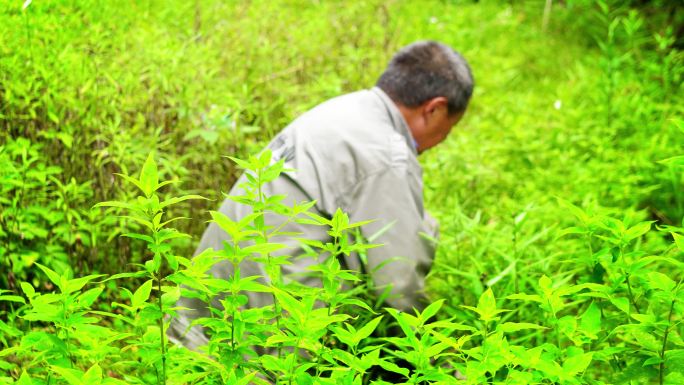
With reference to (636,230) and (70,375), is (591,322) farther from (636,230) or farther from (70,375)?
(70,375)

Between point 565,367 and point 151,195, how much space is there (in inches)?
29.8

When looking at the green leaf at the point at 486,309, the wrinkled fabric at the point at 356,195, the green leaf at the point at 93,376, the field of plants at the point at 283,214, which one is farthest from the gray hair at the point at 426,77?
the green leaf at the point at 93,376

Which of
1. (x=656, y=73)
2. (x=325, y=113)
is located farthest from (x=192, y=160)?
(x=656, y=73)

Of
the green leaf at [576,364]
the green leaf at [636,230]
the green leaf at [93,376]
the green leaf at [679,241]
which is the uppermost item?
the green leaf at [93,376]

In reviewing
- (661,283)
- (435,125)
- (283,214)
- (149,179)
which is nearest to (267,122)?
(435,125)

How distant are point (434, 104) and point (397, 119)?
0.57 ft

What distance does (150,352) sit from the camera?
1.41 metres

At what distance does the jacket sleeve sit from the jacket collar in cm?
31

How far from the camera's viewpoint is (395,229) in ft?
8.56

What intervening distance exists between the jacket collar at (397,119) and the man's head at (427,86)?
0.07 metres

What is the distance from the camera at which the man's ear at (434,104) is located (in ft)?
9.94

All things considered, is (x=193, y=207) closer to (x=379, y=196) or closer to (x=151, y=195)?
(x=379, y=196)

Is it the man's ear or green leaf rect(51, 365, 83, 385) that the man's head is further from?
green leaf rect(51, 365, 83, 385)

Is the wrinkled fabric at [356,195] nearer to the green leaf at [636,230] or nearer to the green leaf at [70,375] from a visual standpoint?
the green leaf at [636,230]
